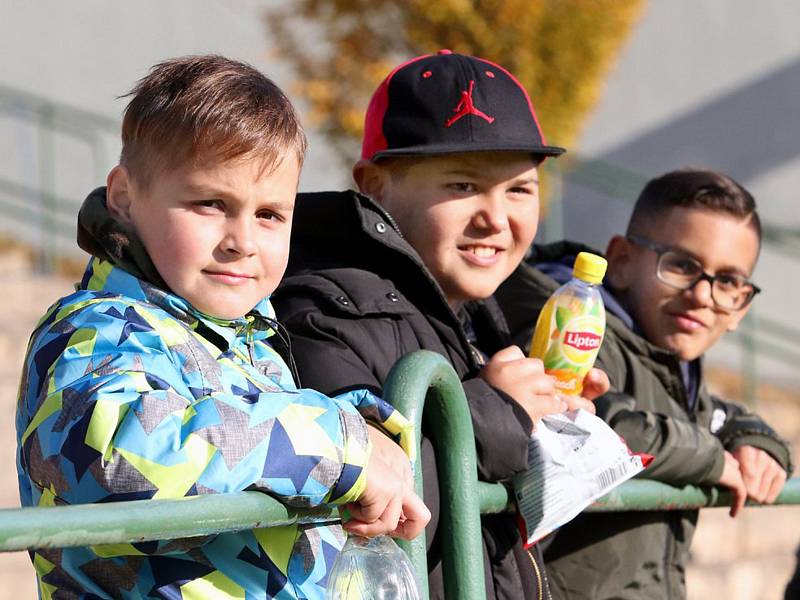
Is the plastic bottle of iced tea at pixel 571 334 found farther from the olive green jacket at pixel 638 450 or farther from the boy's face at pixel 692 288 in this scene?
the boy's face at pixel 692 288

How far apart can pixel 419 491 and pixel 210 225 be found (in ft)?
1.70

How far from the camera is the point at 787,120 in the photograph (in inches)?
436

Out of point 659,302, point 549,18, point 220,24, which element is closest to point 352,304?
point 659,302

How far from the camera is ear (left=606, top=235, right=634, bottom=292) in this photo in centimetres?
345

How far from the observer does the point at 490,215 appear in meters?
2.83

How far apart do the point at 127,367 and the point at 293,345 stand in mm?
636

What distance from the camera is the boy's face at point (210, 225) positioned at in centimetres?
206

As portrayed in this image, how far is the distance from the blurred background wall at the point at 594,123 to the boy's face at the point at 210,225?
21.5ft

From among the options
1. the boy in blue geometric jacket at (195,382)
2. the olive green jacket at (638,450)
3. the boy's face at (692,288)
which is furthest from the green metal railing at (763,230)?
the boy in blue geometric jacket at (195,382)

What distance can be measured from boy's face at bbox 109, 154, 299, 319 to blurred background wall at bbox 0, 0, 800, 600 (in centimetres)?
654

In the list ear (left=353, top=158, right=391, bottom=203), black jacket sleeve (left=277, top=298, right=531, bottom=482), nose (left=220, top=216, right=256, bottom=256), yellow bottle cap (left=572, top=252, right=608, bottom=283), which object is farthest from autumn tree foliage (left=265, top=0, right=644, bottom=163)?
nose (left=220, top=216, right=256, bottom=256)

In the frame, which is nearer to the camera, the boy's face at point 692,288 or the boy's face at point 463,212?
the boy's face at point 463,212

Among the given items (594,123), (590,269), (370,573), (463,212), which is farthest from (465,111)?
(594,123)

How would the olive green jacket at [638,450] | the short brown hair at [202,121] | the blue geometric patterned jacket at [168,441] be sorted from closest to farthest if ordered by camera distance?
the blue geometric patterned jacket at [168,441] → the short brown hair at [202,121] → the olive green jacket at [638,450]
